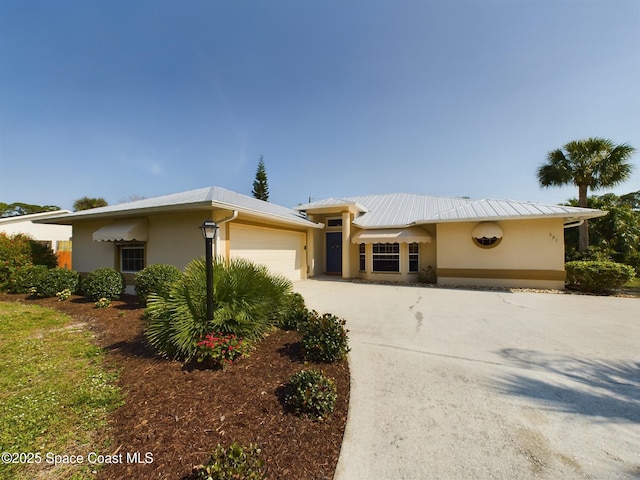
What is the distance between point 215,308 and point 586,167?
23.9 metres

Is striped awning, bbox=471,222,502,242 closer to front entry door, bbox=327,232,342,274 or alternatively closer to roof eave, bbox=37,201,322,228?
front entry door, bbox=327,232,342,274

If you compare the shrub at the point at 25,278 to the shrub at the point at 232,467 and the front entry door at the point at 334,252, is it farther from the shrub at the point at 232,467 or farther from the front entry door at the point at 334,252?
the front entry door at the point at 334,252

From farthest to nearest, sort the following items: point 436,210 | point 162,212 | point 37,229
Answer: point 37,229
point 436,210
point 162,212

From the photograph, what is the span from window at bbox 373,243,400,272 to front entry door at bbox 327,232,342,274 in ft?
8.65

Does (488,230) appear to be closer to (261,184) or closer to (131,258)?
(131,258)

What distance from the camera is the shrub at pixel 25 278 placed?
35.6ft

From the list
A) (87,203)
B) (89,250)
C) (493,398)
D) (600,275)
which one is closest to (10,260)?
(89,250)

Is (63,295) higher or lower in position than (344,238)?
lower

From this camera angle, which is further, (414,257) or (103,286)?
(414,257)

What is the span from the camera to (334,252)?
58.7ft

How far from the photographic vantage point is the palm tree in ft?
52.7

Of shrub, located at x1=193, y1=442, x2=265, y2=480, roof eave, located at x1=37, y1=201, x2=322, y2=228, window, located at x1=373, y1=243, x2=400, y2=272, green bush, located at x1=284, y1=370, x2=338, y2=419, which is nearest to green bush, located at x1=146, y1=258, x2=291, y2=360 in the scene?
green bush, located at x1=284, y1=370, x2=338, y2=419

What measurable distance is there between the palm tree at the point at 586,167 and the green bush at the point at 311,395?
72.8 feet

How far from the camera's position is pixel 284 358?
4668mm
